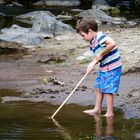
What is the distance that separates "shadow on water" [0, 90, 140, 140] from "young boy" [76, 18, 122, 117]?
312 mm

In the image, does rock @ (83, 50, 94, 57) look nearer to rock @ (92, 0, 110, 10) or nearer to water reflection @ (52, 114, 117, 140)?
water reflection @ (52, 114, 117, 140)

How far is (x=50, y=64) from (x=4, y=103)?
13.5ft

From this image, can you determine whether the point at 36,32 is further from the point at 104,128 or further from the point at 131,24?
the point at 104,128

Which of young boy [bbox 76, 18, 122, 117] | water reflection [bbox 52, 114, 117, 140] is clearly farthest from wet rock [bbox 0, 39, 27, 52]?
water reflection [bbox 52, 114, 117, 140]

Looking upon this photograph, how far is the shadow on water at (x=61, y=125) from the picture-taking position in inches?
233

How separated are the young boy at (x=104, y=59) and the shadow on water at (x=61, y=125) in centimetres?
31

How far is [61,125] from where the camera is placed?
6488mm

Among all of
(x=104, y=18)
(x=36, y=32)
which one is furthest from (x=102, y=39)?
(x=104, y=18)

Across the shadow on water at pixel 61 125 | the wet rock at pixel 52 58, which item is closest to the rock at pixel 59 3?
the wet rock at pixel 52 58

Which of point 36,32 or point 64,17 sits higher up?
point 64,17

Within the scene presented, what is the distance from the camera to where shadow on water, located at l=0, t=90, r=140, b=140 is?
19.4 feet

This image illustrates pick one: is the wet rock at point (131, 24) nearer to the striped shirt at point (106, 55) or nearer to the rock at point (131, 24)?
the rock at point (131, 24)

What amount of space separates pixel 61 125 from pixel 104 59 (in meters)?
1.12

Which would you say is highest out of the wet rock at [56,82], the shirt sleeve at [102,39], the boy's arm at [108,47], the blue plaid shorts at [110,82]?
the shirt sleeve at [102,39]
